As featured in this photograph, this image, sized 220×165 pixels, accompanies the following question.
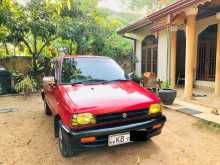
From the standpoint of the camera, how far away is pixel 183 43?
440 inches

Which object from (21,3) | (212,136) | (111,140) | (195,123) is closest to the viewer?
(111,140)

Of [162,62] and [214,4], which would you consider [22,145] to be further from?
[162,62]

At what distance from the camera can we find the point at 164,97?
6.55m

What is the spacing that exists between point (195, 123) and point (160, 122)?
6.33ft

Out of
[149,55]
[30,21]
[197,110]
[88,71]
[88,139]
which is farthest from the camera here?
[149,55]

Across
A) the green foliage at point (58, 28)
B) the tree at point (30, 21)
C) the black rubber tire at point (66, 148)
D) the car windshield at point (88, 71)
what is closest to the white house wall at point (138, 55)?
the green foliage at point (58, 28)

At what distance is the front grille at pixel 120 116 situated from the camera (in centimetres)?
300

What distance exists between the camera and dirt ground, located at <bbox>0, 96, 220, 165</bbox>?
10.9ft

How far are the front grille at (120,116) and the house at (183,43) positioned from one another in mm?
4360

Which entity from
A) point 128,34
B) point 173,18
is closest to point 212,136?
point 173,18

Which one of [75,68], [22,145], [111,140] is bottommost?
[22,145]

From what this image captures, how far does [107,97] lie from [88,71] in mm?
1057

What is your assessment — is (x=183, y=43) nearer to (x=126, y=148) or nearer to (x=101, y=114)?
(x=126, y=148)

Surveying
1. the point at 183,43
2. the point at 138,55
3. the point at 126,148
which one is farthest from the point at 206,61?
the point at 126,148
